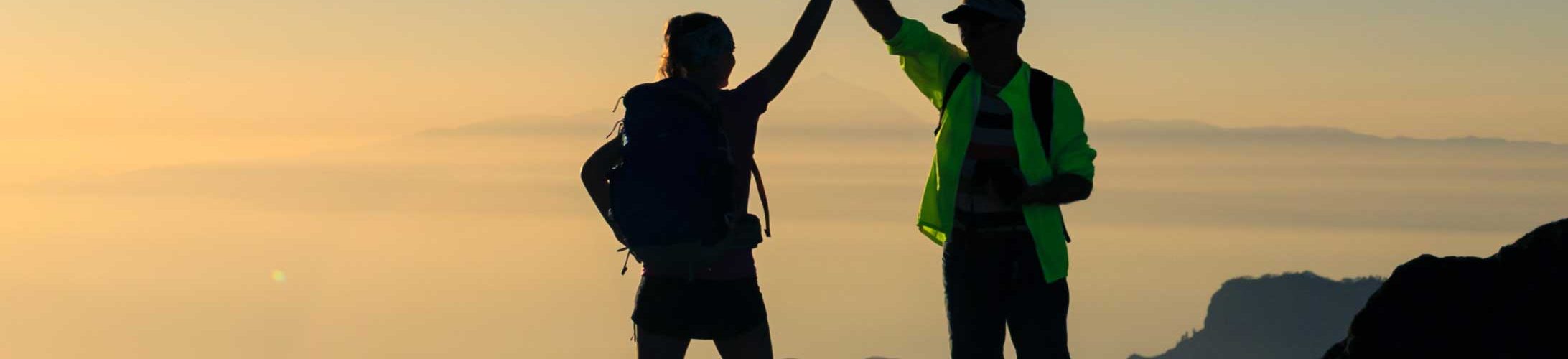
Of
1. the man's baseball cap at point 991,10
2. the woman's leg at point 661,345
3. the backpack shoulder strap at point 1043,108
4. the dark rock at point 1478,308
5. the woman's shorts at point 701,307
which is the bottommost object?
the woman's leg at point 661,345

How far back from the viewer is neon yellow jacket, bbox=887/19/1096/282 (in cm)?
802

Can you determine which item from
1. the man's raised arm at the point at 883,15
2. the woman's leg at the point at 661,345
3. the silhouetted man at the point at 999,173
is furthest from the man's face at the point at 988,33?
the woman's leg at the point at 661,345

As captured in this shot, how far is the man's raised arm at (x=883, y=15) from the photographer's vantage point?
326 inches

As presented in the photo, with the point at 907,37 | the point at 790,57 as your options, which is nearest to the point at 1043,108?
the point at 907,37

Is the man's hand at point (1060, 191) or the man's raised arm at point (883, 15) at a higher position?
the man's raised arm at point (883, 15)

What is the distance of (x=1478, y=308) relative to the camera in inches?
316

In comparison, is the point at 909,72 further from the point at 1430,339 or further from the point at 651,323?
the point at 1430,339

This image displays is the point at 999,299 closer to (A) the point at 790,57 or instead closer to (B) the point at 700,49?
(A) the point at 790,57

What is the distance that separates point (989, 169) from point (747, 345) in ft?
4.31

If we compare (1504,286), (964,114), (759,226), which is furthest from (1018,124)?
(1504,286)

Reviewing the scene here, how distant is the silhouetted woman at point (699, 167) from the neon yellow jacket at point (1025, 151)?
0.73 m

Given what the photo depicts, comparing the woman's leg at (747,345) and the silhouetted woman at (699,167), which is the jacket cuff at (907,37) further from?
the woman's leg at (747,345)

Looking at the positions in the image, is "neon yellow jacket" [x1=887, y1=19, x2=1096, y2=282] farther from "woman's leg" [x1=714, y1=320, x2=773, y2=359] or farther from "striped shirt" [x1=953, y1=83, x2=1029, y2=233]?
"woman's leg" [x1=714, y1=320, x2=773, y2=359]

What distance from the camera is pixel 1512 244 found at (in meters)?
8.26
